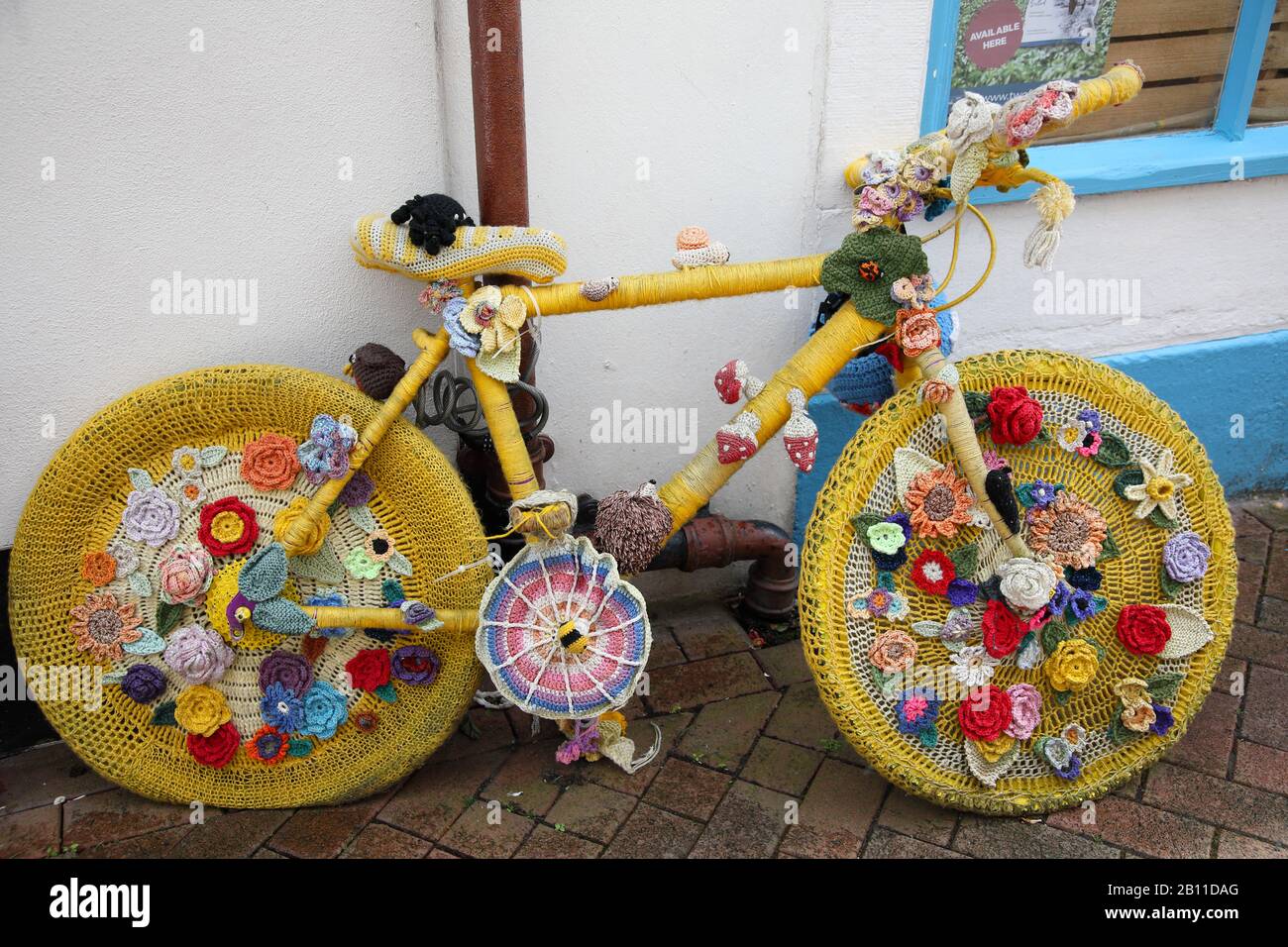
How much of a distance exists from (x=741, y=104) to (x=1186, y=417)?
2.08m

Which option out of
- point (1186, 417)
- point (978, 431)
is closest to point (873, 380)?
point (978, 431)

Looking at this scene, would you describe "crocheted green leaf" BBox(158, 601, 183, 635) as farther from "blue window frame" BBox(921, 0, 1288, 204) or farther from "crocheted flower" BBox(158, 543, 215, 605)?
"blue window frame" BBox(921, 0, 1288, 204)

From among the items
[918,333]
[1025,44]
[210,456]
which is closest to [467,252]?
[210,456]

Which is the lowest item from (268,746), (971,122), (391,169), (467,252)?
(268,746)

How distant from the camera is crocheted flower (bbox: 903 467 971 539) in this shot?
2.52 m

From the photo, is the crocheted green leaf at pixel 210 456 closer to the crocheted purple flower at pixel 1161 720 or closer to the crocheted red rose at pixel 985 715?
the crocheted red rose at pixel 985 715

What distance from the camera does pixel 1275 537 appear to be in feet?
12.4

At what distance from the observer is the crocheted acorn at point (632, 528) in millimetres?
2529

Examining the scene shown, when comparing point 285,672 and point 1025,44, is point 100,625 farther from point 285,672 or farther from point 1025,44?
point 1025,44

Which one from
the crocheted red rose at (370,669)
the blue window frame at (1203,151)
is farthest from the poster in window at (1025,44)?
the crocheted red rose at (370,669)

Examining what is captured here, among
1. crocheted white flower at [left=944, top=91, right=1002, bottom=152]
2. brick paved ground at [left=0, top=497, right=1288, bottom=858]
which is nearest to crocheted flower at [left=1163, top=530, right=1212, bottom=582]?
brick paved ground at [left=0, top=497, right=1288, bottom=858]

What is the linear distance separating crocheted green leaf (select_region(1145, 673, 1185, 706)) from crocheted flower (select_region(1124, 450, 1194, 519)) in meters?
0.40

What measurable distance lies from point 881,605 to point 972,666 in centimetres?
28

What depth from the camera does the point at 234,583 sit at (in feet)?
8.29
